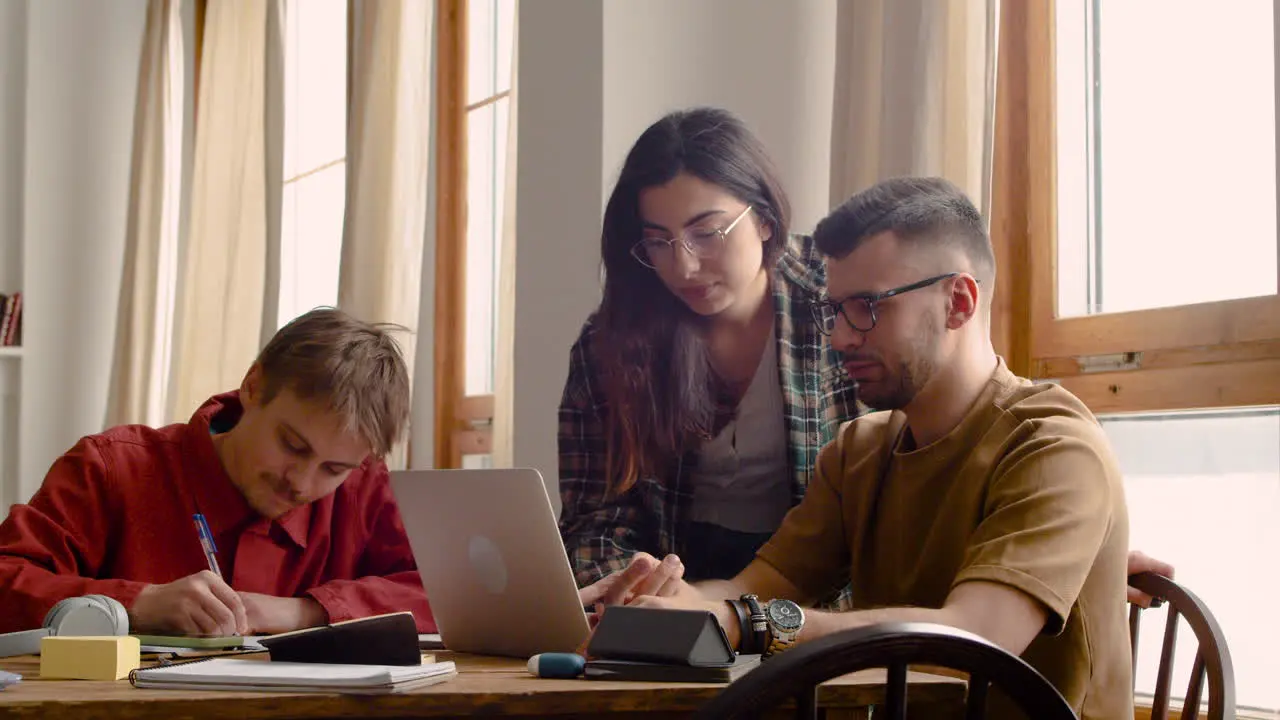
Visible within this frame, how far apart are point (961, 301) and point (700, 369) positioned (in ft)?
2.04

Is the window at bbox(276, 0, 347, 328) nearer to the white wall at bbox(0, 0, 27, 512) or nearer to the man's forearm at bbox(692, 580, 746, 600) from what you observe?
the white wall at bbox(0, 0, 27, 512)

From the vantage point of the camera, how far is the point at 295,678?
115cm

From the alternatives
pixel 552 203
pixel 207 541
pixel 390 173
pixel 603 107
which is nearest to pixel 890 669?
pixel 207 541

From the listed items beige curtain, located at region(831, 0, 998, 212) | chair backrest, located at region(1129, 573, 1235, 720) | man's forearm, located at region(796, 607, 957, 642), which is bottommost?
→ chair backrest, located at region(1129, 573, 1235, 720)

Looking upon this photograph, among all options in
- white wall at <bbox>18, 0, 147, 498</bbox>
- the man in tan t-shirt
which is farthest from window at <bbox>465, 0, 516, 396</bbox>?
white wall at <bbox>18, 0, 147, 498</bbox>

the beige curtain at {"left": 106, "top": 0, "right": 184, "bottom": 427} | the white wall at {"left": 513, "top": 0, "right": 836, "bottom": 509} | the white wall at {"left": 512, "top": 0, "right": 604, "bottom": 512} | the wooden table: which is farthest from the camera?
the beige curtain at {"left": 106, "top": 0, "right": 184, "bottom": 427}

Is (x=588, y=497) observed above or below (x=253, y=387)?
below

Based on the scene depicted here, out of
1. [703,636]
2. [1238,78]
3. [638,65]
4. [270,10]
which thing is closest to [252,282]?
[270,10]

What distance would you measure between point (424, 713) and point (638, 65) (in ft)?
6.57

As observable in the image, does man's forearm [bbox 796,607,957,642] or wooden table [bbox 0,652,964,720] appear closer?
wooden table [bbox 0,652,964,720]

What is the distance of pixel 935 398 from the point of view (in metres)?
1.69

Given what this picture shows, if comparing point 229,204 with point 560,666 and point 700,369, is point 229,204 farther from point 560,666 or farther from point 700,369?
point 560,666

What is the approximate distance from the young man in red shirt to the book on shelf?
13.2 ft

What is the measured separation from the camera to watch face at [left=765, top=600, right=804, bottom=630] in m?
1.40
